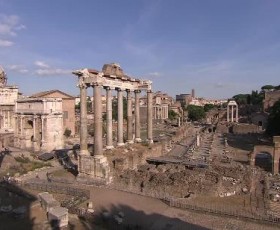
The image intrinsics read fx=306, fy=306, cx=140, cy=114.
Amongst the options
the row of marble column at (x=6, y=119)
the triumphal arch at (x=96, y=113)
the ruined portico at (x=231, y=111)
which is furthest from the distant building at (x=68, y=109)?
the ruined portico at (x=231, y=111)

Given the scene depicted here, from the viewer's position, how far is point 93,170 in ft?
64.5

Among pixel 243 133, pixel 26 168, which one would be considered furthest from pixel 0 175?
pixel 243 133

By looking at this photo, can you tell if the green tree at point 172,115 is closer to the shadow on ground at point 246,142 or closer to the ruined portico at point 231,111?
the ruined portico at point 231,111

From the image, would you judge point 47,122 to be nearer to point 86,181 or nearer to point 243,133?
point 86,181

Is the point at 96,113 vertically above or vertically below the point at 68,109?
below

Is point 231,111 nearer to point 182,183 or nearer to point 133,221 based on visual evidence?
point 182,183

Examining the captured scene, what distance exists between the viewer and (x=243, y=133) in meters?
62.3

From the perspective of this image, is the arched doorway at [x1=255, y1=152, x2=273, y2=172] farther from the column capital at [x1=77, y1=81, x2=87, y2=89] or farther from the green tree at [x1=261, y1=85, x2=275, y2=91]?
the green tree at [x1=261, y1=85, x2=275, y2=91]

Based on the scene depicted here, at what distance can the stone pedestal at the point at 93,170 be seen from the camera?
1919 centimetres

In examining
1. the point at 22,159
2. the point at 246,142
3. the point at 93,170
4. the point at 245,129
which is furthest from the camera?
the point at 245,129

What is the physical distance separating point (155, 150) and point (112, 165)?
7.15 metres

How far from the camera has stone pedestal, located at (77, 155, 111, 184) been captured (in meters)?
19.2

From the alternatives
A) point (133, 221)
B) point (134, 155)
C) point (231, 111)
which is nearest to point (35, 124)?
point (134, 155)

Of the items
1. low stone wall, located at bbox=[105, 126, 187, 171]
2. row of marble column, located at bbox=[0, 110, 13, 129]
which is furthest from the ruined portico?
row of marble column, located at bbox=[0, 110, 13, 129]
